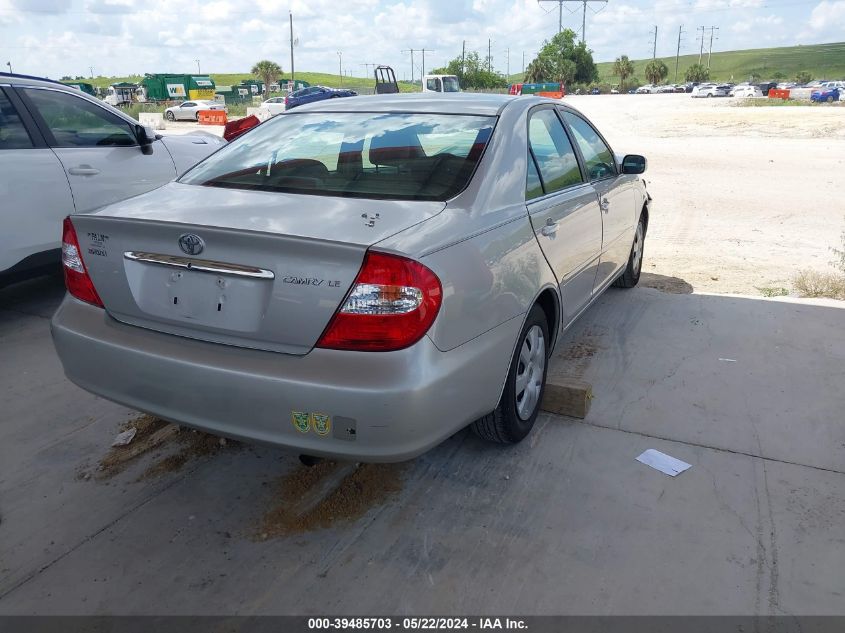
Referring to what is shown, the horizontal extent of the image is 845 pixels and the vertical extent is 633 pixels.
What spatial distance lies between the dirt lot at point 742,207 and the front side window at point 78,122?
498 centimetres

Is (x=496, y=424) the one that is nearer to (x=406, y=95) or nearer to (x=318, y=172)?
(x=318, y=172)

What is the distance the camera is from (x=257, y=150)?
3.57m

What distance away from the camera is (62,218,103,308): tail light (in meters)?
2.85

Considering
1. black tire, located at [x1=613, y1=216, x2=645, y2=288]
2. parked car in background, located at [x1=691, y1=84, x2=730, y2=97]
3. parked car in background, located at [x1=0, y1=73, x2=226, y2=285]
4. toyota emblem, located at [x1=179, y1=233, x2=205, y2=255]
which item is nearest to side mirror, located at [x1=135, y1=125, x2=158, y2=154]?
parked car in background, located at [x1=0, y1=73, x2=226, y2=285]

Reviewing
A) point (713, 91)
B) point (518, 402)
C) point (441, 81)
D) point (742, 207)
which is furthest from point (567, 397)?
point (713, 91)

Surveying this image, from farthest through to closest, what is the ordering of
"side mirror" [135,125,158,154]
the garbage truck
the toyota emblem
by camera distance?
the garbage truck < "side mirror" [135,125,158,154] < the toyota emblem

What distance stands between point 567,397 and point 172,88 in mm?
69028

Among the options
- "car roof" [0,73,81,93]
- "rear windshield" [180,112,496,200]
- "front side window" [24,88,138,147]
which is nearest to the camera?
"rear windshield" [180,112,496,200]

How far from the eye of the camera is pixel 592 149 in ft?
15.2

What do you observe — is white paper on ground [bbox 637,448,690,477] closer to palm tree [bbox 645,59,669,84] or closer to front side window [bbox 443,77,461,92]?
front side window [bbox 443,77,461,92]

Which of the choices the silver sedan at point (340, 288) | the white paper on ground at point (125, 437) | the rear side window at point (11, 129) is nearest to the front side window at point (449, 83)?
the rear side window at point (11, 129)

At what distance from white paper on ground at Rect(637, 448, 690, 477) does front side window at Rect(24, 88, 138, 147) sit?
4799mm

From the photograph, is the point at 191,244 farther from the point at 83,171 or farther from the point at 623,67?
the point at 623,67

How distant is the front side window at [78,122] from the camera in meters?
5.37
